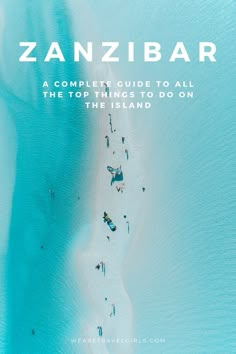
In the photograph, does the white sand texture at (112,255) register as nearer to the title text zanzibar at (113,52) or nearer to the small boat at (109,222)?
the small boat at (109,222)

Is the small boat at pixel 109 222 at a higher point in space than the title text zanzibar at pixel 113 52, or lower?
lower

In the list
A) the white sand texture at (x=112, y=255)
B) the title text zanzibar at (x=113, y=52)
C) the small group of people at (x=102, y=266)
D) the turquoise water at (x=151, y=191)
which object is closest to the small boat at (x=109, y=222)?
the white sand texture at (x=112, y=255)

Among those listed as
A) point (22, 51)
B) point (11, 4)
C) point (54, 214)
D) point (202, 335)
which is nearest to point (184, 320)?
point (202, 335)

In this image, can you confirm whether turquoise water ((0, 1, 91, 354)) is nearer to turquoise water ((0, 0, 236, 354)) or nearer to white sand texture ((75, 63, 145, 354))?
turquoise water ((0, 0, 236, 354))

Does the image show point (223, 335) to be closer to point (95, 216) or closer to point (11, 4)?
point (95, 216)

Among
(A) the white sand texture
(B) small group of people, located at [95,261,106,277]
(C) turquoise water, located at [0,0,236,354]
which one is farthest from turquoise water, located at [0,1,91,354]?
(B) small group of people, located at [95,261,106,277]

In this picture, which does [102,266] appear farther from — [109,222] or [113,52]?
[113,52]
